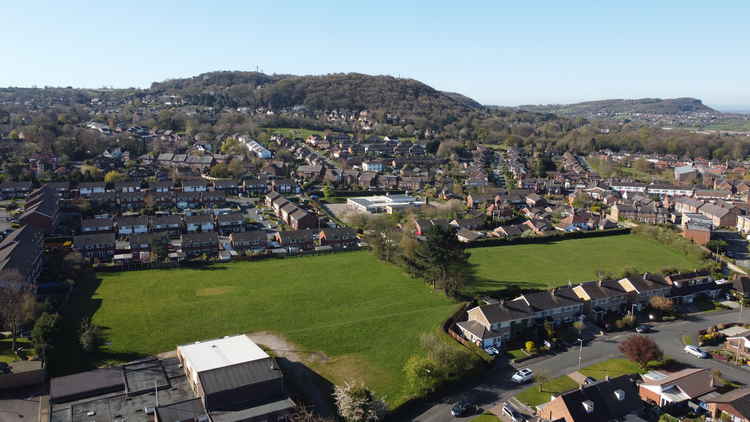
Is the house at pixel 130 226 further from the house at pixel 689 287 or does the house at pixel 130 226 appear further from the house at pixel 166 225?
the house at pixel 689 287

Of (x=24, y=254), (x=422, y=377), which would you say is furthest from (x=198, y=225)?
(x=422, y=377)

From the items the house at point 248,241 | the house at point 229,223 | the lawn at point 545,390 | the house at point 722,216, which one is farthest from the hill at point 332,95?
the lawn at point 545,390

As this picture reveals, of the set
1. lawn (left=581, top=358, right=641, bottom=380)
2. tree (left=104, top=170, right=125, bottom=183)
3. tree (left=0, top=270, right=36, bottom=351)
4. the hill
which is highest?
the hill

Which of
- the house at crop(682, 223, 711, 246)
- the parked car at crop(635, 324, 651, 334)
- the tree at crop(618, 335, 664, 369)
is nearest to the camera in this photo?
the tree at crop(618, 335, 664, 369)

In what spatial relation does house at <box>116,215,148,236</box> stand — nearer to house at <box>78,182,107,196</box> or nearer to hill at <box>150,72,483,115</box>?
house at <box>78,182,107,196</box>

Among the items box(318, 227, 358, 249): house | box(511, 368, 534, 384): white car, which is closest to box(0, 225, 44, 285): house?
box(318, 227, 358, 249): house

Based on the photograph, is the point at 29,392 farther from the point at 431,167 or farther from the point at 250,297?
the point at 431,167

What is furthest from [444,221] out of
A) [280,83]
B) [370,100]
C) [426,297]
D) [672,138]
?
[280,83]
